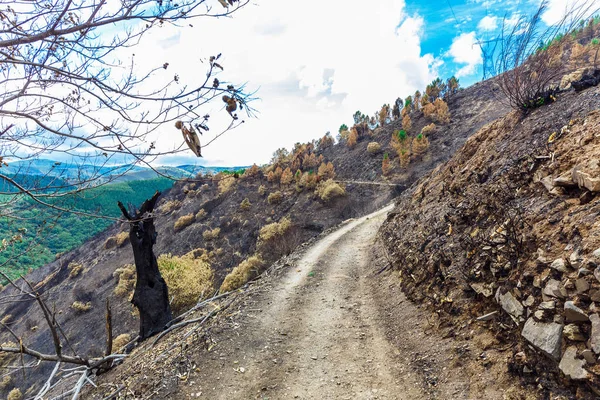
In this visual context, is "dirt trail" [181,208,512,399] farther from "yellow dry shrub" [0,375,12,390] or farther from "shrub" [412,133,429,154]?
"yellow dry shrub" [0,375,12,390]

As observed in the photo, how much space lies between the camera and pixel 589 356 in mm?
2941

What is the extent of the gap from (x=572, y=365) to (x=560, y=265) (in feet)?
4.20

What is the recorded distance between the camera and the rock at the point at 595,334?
2.91m

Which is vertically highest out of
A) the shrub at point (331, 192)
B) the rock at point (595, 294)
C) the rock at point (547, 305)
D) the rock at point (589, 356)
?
the shrub at point (331, 192)

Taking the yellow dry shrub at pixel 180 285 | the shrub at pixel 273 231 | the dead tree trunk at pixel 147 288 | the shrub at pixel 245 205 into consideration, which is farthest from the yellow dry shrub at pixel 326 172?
the dead tree trunk at pixel 147 288

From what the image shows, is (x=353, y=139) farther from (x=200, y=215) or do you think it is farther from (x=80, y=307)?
(x=80, y=307)

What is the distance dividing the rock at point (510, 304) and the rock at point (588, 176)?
1.97 m

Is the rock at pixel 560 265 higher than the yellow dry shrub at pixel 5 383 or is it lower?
higher

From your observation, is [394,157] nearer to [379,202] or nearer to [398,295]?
[379,202]

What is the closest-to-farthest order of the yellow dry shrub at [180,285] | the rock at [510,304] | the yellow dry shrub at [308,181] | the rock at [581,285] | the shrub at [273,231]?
the rock at [581,285] < the rock at [510,304] < the yellow dry shrub at [180,285] < the shrub at [273,231] < the yellow dry shrub at [308,181]

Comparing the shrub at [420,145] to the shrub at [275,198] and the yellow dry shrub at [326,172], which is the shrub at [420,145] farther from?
the shrub at [275,198]

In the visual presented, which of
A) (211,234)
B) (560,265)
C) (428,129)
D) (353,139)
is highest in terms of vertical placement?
(353,139)

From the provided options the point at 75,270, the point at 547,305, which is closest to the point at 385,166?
the point at 547,305

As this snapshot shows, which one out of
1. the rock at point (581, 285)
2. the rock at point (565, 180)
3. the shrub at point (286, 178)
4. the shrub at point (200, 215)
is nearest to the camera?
the rock at point (581, 285)
